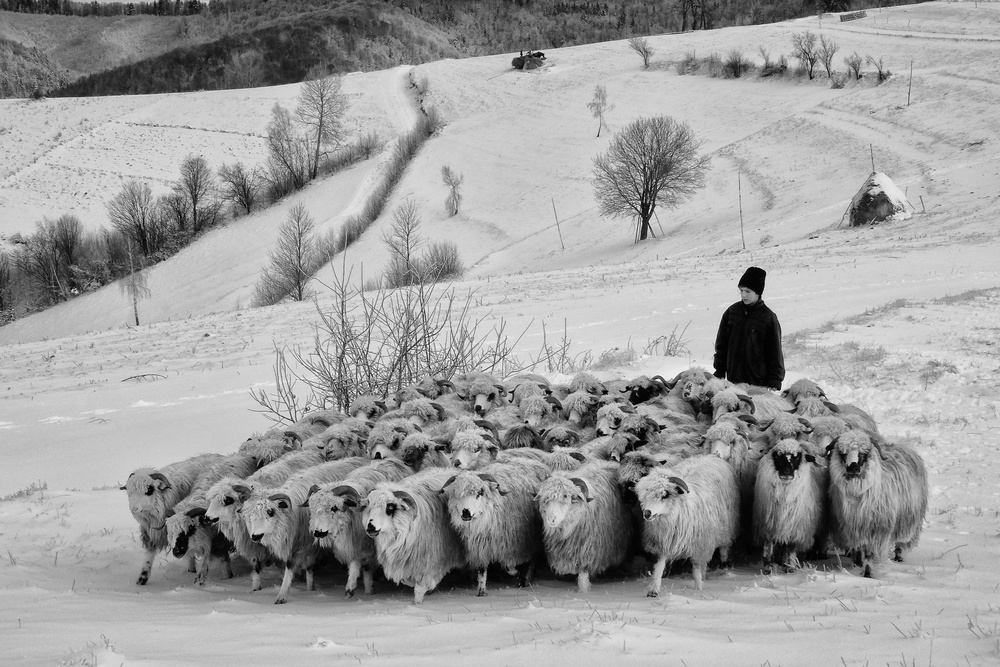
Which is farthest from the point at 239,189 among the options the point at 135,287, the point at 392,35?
the point at 392,35

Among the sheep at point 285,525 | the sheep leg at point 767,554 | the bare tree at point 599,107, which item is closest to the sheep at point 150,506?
the sheep at point 285,525

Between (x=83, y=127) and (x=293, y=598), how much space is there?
99.6m

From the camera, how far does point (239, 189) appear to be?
77812 mm

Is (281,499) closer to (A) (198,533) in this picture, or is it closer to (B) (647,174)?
(A) (198,533)

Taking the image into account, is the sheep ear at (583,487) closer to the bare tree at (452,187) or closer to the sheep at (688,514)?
the sheep at (688,514)

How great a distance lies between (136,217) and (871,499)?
75991 millimetres

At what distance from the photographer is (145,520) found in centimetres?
795

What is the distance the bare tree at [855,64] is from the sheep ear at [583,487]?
77.6 meters

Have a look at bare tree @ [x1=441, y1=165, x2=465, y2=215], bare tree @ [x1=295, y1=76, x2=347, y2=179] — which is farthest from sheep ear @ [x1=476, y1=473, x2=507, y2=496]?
bare tree @ [x1=295, y1=76, x2=347, y2=179]

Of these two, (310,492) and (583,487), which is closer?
(583,487)

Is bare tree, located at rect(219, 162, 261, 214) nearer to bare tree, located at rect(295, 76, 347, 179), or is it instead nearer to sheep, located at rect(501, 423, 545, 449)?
bare tree, located at rect(295, 76, 347, 179)

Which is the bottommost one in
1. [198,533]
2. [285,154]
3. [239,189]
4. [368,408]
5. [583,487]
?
[198,533]

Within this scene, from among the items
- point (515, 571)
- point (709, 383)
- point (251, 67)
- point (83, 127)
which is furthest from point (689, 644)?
point (251, 67)

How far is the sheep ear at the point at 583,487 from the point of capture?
6.80 m
